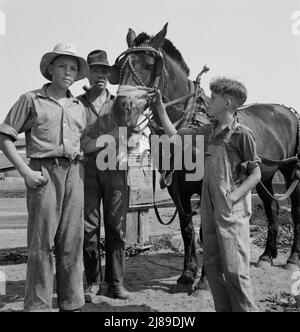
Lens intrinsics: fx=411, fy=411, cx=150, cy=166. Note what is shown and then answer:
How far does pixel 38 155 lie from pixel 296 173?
13.0 ft

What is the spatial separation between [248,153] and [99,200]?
5.79 feet

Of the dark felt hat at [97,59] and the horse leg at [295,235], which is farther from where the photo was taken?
the horse leg at [295,235]

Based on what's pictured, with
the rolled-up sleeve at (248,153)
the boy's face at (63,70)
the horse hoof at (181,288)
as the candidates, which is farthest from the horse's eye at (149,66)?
the horse hoof at (181,288)

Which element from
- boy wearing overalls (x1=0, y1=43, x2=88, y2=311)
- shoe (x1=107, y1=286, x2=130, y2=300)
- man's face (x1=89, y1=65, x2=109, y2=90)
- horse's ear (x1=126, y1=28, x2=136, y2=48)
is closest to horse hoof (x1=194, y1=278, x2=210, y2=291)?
shoe (x1=107, y1=286, x2=130, y2=300)

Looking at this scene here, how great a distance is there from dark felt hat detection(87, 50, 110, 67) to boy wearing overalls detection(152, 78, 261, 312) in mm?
1618

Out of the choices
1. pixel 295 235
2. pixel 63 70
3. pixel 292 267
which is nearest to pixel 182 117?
pixel 63 70

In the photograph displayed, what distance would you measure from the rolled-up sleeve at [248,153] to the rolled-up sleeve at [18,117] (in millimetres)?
1532

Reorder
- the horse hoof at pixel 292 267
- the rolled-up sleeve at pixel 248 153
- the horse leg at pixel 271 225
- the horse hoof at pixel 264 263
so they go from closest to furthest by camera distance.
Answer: the rolled-up sleeve at pixel 248 153 → the horse hoof at pixel 292 267 → the horse hoof at pixel 264 263 → the horse leg at pixel 271 225

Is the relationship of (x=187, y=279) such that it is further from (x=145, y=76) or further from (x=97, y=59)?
(x=97, y=59)

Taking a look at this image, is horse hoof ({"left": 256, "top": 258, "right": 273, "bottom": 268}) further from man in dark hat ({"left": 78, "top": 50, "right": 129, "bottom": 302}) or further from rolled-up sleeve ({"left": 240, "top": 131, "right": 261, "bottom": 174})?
rolled-up sleeve ({"left": 240, "top": 131, "right": 261, "bottom": 174})

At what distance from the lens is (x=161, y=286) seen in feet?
14.9

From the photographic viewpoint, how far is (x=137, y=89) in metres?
3.69

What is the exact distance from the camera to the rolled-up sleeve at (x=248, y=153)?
283 centimetres

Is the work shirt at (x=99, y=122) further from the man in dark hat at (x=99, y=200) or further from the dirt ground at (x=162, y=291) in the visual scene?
the dirt ground at (x=162, y=291)
